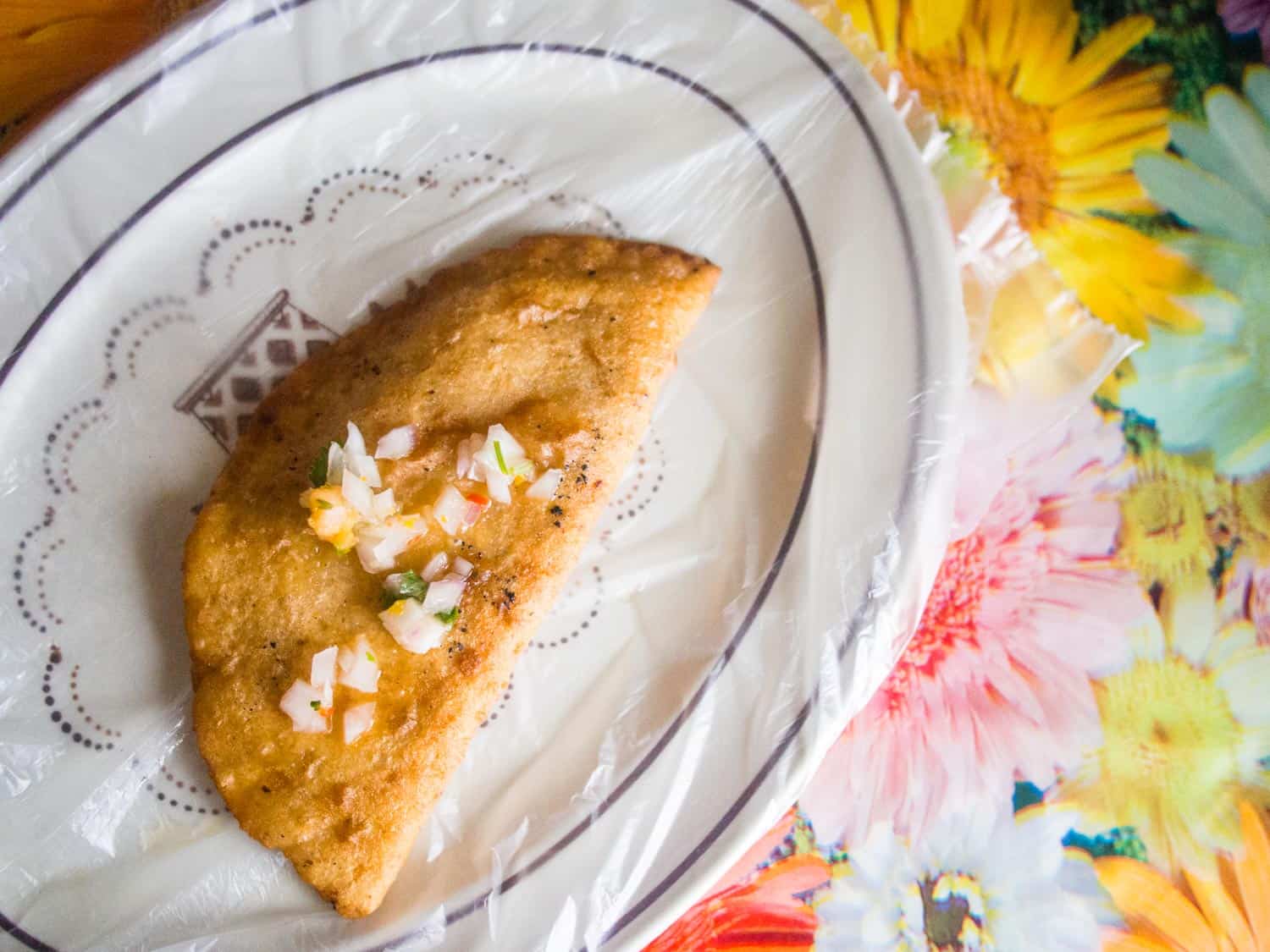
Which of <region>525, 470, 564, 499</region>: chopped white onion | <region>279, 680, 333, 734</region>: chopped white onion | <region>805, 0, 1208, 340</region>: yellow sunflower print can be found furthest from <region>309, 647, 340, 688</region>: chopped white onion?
<region>805, 0, 1208, 340</region>: yellow sunflower print

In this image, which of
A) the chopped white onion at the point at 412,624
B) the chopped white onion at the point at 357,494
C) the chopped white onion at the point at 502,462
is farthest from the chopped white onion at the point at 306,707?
the chopped white onion at the point at 502,462

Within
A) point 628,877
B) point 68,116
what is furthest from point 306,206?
point 628,877

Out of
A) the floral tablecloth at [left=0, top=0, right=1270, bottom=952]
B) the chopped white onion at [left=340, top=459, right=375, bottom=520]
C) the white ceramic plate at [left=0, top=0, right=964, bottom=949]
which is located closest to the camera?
the chopped white onion at [left=340, top=459, right=375, bottom=520]

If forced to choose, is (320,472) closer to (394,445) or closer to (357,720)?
(394,445)

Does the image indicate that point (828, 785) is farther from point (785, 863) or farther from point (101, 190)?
point (101, 190)

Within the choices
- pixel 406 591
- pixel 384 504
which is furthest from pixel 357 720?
pixel 384 504

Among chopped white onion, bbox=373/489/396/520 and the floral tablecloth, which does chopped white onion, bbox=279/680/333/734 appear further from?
the floral tablecloth

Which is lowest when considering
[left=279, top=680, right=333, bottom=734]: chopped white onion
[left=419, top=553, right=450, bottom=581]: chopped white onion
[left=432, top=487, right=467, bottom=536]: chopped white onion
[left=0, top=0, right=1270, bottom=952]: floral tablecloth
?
[left=0, top=0, right=1270, bottom=952]: floral tablecloth
